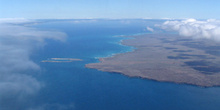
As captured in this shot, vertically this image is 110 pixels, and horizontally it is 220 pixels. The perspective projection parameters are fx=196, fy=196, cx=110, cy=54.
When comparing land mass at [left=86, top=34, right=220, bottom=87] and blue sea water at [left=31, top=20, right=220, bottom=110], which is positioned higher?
land mass at [left=86, top=34, right=220, bottom=87]

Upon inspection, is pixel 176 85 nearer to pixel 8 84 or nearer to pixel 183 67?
pixel 183 67

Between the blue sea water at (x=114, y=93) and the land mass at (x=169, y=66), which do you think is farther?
the land mass at (x=169, y=66)

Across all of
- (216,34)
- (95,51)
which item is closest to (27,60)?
(95,51)

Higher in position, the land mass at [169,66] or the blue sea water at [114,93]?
the land mass at [169,66]

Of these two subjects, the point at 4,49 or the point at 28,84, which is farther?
the point at 4,49

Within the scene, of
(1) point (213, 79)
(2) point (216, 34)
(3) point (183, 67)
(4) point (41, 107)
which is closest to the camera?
(4) point (41, 107)

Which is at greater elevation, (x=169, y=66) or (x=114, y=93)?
(x=169, y=66)

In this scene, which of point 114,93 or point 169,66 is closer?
point 114,93

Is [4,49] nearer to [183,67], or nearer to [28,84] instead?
[28,84]

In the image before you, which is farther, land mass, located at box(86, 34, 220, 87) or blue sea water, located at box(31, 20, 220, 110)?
land mass, located at box(86, 34, 220, 87)

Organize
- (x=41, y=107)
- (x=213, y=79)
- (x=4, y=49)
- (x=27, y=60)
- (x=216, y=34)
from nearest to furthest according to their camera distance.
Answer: (x=41, y=107), (x=213, y=79), (x=27, y=60), (x=4, y=49), (x=216, y=34)
